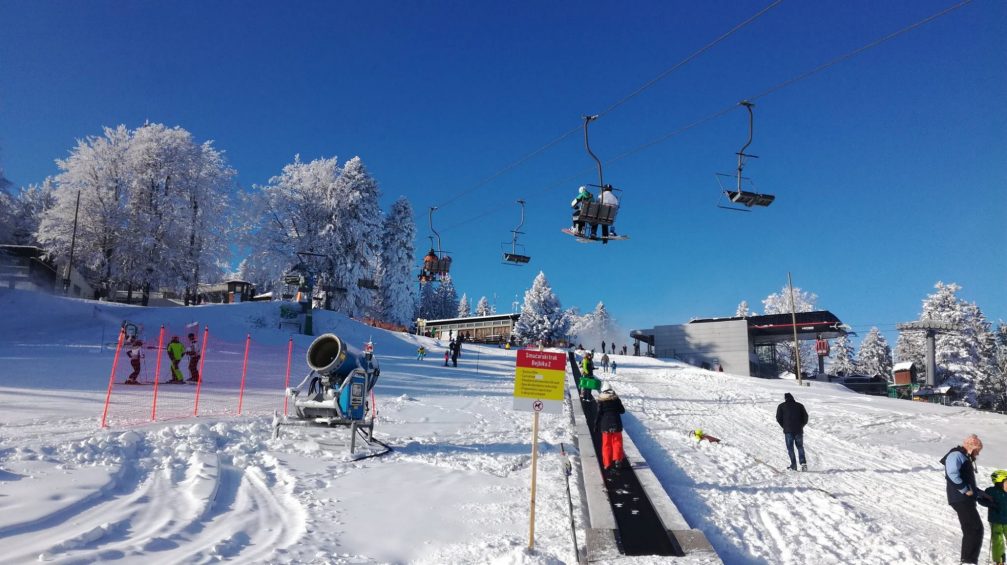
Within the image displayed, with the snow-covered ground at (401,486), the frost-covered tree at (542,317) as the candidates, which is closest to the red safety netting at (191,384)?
the snow-covered ground at (401,486)

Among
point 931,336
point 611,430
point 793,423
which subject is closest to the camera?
point 611,430

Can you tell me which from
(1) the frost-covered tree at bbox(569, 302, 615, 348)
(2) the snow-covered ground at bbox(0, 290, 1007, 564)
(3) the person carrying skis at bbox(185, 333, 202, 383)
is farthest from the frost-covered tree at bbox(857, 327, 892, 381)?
(3) the person carrying skis at bbox(185, 333, 202, 383)

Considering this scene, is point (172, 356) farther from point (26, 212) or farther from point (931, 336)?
point (26, 212)

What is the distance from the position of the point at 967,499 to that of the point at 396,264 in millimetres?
55643

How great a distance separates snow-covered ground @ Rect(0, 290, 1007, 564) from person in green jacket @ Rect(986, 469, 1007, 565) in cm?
58

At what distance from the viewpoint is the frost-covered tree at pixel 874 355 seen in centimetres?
6994

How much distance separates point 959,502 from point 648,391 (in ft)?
69.5

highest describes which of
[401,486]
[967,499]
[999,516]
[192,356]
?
[192,356]

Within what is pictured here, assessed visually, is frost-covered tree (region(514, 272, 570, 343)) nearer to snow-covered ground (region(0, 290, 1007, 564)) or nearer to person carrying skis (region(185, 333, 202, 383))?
snow-covered ground (region(0, 290, 1007, 564))

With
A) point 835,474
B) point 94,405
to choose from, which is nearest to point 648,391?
point 835,474

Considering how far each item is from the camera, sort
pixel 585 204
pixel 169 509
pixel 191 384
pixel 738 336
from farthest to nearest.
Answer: pixel 738 336
pixel 191 384
pixel 585 204
pixel 169 509

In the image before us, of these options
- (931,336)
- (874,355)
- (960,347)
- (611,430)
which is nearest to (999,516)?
(611,430)

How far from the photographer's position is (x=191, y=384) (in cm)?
1764

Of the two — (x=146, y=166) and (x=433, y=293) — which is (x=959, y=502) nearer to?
(x=146, y=166)
